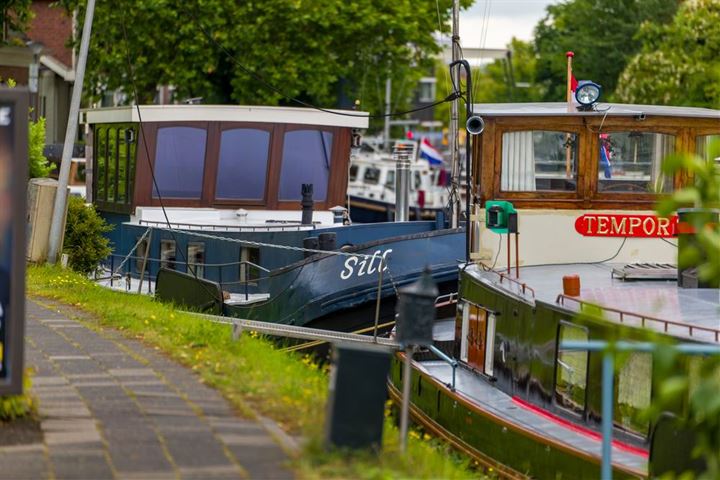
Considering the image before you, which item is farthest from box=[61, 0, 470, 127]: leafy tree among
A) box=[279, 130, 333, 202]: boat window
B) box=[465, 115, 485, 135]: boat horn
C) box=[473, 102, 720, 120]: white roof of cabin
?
box=[465, 115, 485, 135]: boat horn

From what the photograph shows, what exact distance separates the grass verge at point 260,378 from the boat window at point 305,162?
20.8 ft

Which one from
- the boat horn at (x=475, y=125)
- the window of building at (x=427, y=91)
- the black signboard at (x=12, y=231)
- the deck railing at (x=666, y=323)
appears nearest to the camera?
the black signboard at (x=12, y=231)

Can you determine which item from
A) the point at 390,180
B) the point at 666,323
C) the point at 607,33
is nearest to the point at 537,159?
the point at 666,323

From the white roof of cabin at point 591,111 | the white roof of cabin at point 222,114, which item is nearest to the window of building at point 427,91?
the white roof of cabin at point 222,114

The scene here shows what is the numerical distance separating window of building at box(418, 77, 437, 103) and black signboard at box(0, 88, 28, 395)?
113 m

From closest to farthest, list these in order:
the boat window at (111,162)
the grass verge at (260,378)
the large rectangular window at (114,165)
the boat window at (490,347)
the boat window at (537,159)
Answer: the grass verge at (260,378), the boat window at (490,347), the boat window at (537,159), the large rectangular window at (114,165), the boat window at (111,162)

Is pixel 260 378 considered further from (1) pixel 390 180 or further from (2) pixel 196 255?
(1) pixel 390 180

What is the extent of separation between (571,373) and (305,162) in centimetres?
1085

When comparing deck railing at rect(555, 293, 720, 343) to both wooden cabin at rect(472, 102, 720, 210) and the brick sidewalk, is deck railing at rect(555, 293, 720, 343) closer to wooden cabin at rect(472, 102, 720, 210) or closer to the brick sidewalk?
the brick sidewalk

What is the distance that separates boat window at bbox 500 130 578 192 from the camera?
16203mm

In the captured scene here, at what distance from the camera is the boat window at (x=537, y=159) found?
53.2 ft

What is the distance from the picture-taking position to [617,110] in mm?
16328

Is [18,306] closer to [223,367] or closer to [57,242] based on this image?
[223,367]

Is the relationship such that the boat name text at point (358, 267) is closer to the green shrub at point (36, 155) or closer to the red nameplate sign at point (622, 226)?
the red nameplate sign at point (622, 226)
